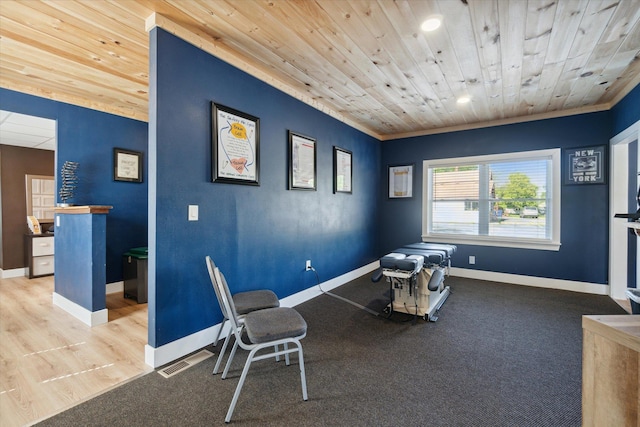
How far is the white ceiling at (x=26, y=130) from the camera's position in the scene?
3.48m

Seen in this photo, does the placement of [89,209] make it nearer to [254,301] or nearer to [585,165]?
[254,301]

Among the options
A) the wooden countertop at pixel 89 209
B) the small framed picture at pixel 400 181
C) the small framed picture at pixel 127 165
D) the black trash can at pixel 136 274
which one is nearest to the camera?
the wooden countertop at pixel 89 209

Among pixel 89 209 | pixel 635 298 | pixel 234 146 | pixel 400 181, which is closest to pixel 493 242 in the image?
pixel 400 181

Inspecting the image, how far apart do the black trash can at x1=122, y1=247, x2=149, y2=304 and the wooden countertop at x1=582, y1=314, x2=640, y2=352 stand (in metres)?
3.85


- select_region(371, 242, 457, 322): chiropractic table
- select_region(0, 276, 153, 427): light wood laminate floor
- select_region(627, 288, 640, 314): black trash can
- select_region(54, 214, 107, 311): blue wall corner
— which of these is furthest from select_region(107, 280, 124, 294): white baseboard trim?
select_region(627, 288, 640, 314): black trash can

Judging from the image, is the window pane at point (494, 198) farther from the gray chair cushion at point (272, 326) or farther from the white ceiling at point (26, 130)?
the white ceiling at point (26, 130)

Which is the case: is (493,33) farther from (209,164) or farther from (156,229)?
(156,229)

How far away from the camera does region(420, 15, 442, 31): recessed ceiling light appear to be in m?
2.04

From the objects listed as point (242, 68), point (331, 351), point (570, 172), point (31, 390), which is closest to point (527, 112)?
point (570, 172)

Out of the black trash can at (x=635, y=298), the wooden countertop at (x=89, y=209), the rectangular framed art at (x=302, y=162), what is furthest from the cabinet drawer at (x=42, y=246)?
the black trash can at (x=635, y=298)

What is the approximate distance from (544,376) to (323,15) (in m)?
2.96

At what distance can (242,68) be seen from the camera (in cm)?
267

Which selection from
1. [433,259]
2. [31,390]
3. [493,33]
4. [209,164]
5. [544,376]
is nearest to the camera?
[31,390]

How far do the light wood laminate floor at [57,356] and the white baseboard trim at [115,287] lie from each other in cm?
62
